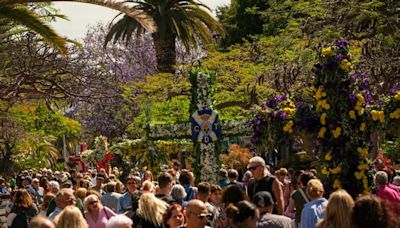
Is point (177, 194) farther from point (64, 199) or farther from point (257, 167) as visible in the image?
point (64, 199)

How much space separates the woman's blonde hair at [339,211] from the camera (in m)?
6.96

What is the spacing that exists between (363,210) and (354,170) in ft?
25.5

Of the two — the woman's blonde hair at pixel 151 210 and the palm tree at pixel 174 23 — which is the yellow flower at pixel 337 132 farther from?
the palm tree at pixel 174 23

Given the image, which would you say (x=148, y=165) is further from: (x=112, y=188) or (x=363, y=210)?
(x=363, y=210)

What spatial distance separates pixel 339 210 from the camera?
6.99 meters

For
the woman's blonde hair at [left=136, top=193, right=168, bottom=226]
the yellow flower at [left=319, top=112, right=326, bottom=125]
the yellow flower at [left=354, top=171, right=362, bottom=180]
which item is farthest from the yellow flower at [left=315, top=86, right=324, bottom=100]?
the woman's blonde hair at [left=136, top=193, right=168, bottom=226]

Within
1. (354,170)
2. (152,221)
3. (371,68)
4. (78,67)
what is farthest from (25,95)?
(152,221)

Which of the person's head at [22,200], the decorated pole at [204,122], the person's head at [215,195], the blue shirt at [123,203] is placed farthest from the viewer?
the decorated pole at [204,122]

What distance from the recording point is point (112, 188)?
1335 cm

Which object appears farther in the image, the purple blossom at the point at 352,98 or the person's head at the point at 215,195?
the purple blossom at the point at 352,98

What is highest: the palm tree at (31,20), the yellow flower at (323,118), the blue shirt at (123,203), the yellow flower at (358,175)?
the palm tree at (31,20)

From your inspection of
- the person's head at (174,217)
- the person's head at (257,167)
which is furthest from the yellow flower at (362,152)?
the person's head at (174,217)

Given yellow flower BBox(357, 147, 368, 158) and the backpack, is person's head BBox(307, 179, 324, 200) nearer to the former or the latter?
yellow flower BBox(357, 147, 368, 158)

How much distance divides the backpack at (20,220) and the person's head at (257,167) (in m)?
3.51
